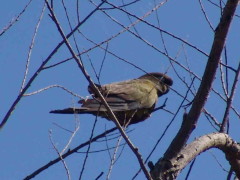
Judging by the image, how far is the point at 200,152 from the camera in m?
2.58

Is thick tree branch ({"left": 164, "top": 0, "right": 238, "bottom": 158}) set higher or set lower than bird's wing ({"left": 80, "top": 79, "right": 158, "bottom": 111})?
lower

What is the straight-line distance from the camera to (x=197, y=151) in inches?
99.6

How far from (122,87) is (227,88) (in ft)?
10.8

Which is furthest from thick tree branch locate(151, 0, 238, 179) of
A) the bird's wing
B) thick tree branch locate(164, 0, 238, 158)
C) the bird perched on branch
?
the bird's wing

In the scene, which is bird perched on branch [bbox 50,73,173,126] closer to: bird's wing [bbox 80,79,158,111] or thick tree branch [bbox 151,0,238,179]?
bird's wing [bbox 80,79,158,111]

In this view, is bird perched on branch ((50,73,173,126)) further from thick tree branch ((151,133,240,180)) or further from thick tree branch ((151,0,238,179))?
thick tree branch ((151,0,238,179))

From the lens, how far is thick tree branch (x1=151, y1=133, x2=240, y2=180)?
2307 mm

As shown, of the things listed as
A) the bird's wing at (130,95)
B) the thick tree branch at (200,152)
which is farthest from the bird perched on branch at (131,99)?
the thick tree branch at (200,152)

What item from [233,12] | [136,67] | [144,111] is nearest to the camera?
[233,12]

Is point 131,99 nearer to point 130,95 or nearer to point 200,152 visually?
point 130,95

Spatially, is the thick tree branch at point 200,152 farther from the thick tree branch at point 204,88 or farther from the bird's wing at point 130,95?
the bird's wing at point 130,95

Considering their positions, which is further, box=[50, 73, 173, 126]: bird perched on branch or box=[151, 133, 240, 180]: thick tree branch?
box=[50, 73, 173, 126]: bird perched on branch

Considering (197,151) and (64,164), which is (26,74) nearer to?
(64,164)

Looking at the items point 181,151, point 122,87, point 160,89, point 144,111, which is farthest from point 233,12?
point 160,89
